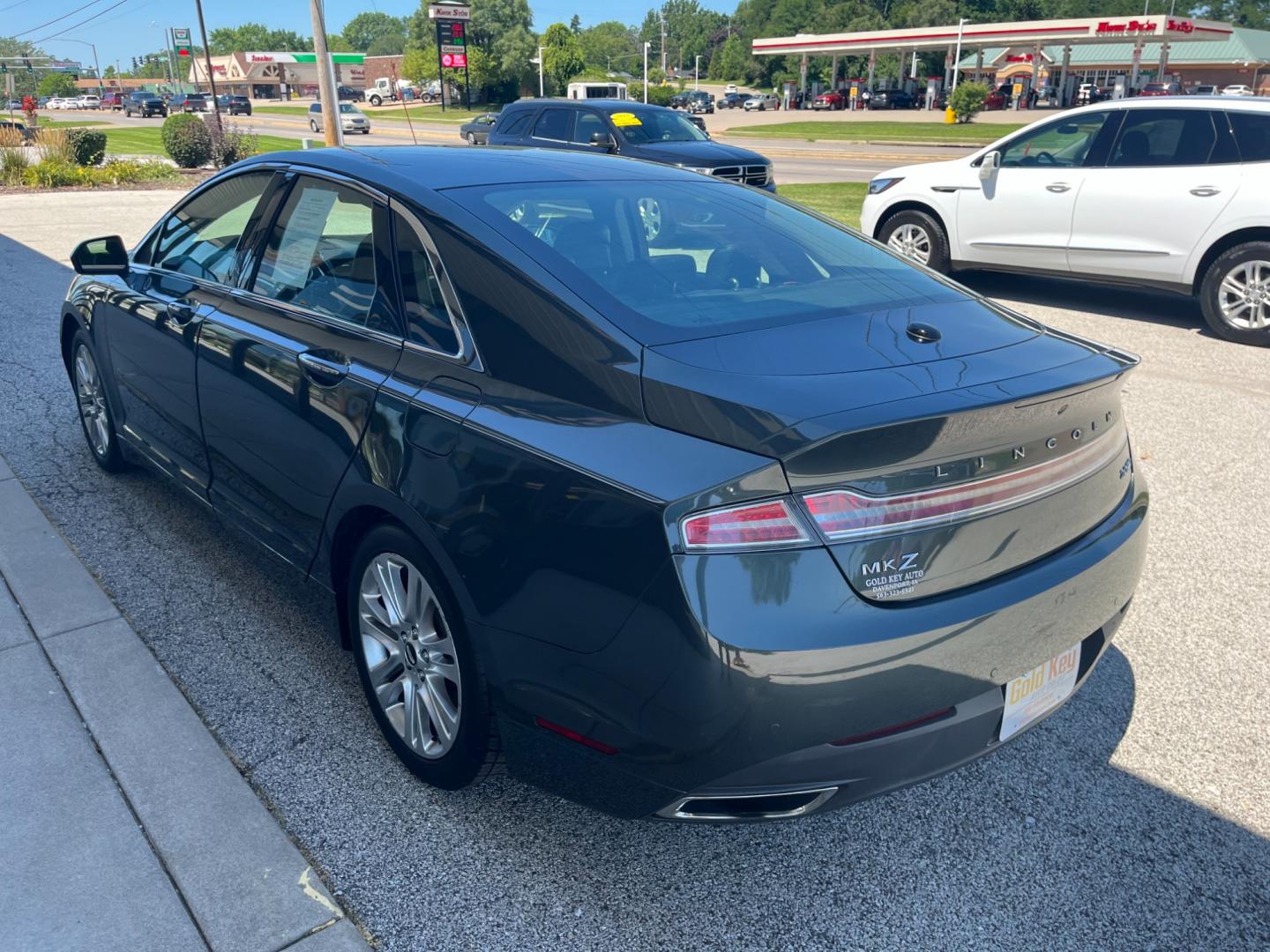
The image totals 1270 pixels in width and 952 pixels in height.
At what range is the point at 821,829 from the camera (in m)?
2.84

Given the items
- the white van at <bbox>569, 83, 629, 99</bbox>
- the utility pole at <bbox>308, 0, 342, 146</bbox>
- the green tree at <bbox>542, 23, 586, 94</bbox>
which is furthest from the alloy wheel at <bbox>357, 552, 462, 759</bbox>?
the green tree at <bbox>542, 23, 586, 94</bbox>

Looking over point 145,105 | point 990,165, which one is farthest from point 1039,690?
point 145,105

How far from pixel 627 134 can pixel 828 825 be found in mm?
12904

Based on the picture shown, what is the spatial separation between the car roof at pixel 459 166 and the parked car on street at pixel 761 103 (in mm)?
84071

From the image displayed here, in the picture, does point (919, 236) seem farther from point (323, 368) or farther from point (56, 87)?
point (56, 87)

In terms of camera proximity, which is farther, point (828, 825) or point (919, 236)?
point (919, 236)

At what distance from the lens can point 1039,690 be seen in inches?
99.1

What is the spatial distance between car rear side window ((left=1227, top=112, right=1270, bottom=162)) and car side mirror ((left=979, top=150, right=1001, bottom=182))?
1927 millimetres

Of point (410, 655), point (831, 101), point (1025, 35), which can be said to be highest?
point (1025, 35)

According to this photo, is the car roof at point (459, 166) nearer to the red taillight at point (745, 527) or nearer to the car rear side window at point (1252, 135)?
the red taillight at point (745, 527)

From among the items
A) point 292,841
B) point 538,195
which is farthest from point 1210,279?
point 292,841

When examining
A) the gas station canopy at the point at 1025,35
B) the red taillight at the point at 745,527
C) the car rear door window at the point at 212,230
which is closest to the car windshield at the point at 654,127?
the car rear door window at the point at 212,230

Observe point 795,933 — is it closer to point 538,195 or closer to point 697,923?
point 697,923

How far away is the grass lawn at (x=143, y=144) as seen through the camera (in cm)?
3080
